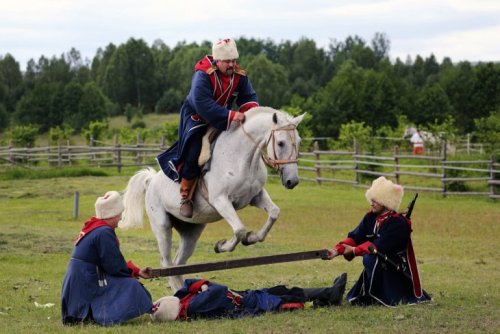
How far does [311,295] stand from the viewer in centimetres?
873

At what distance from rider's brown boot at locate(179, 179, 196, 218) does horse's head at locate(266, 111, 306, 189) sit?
1.10 meters

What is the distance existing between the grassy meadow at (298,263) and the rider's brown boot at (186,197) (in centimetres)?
135

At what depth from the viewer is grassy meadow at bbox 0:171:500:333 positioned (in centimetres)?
772

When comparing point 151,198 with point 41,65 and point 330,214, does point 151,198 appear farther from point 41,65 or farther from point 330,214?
point 41,65

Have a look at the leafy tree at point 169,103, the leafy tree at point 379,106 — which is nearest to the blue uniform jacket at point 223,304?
the leafy tree at point 379,106

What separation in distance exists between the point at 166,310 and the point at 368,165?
24.6 m

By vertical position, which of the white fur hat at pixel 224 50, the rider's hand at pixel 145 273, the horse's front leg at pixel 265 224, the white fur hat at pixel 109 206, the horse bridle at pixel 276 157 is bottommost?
the rider's hand at pixel 145 273

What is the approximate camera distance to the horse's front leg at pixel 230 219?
8.56 m

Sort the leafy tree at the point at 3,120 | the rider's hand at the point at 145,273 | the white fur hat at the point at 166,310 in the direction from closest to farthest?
the white fur hat at the point at 166,310
the rider's hand at the point at 145,273
the leafy tree at the point at 3,120

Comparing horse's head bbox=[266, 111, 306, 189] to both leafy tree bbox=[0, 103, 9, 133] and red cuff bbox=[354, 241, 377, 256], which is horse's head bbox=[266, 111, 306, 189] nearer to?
red cuff bbox=[354, 241, 377, 256]

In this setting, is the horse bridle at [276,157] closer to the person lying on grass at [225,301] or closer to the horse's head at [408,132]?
the person lying on grass at [225,301]

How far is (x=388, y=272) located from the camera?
28.3 ft

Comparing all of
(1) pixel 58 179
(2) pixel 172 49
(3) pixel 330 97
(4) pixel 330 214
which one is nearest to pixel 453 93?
(3) pixel 330 97

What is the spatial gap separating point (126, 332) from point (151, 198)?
8.74 feet
